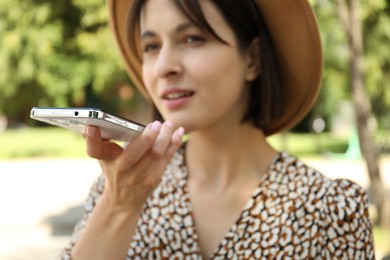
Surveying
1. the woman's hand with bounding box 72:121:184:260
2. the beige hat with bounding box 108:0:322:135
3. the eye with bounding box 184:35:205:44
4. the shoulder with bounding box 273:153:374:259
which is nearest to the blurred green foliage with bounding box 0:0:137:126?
the beige hat with bounding box 108:0:322:135

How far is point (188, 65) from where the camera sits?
5.27ft

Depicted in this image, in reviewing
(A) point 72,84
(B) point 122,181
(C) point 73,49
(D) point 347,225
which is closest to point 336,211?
(D) point 347,225

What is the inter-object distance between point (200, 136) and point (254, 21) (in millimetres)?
378

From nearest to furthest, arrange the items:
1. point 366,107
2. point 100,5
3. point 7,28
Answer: point 366,107 < point 100,5 < point 7,28

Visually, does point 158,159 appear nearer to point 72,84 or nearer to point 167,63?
point 167,63

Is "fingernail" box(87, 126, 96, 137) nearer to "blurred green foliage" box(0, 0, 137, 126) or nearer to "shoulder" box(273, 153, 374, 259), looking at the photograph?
"shoulder" box(273, 153, 374, 259)

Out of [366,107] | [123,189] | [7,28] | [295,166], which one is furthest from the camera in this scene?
[7,28]

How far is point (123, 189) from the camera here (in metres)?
1.34

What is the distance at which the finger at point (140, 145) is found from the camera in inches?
47.9

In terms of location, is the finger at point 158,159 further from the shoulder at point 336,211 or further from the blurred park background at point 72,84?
the blurred park background at point 72,84

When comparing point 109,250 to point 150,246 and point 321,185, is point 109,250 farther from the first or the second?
point 321,185

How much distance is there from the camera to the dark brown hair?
65.6 inches

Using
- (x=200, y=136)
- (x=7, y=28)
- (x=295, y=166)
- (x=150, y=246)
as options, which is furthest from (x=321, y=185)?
(x=7, y=28)

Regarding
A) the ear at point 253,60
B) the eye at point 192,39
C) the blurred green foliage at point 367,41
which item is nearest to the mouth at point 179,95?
the eye at point 192,39
